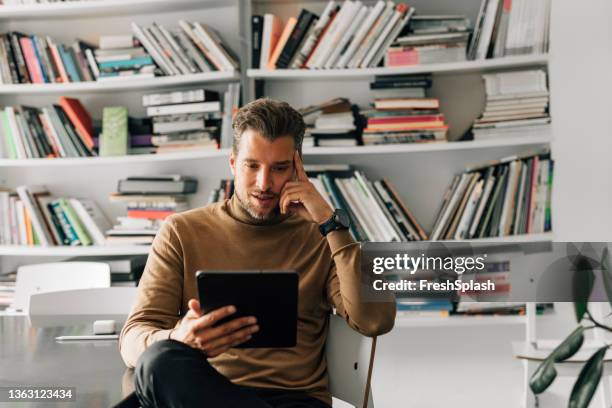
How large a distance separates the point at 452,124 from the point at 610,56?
0.63m

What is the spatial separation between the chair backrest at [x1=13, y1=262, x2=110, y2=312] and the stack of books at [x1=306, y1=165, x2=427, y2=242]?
876mm

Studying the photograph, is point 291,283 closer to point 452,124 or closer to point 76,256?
point 452,124

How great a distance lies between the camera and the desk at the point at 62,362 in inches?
47.2

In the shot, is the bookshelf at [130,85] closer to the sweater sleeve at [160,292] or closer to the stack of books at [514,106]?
the stack of books at [514,106]

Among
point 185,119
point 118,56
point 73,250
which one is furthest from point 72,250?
point 118,56

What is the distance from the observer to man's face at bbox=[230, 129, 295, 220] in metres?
1.68

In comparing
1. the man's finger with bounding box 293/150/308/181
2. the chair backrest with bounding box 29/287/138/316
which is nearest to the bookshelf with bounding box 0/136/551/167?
the chair backrest with bounding box 29/287/138/316

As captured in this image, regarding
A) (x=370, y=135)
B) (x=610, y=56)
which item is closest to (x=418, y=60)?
(x=370, y=135)

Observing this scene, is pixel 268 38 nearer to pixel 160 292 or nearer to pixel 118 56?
pixel 118 56

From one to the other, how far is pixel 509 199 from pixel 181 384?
1.89 m

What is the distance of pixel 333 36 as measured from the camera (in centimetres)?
278

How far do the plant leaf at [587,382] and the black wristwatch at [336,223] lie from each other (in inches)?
30.1

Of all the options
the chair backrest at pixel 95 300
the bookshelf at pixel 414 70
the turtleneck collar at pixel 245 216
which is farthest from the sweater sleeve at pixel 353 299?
the bookshelf at pixel 414 70

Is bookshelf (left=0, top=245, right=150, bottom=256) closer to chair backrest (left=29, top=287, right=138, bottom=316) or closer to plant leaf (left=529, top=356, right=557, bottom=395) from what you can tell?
chair backrest (left=29, top=287, right=138, bottom=316)
